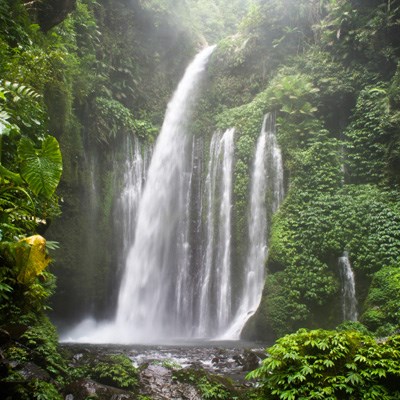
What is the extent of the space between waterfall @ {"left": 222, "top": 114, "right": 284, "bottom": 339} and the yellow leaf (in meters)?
7.68

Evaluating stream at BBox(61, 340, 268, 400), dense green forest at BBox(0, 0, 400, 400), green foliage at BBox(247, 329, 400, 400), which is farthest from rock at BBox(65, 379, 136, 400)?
green foliage at BBox(247, 329, 400, 400)

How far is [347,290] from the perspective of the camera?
31.2 feet

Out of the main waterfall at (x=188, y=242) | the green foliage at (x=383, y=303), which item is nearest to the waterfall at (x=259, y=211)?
the main waterfall at (x=188, y=242)

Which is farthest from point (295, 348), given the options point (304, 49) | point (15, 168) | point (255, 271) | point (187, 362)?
point (304, 49)

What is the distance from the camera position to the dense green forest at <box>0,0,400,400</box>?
3.88 meters

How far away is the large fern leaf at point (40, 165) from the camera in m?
4.03

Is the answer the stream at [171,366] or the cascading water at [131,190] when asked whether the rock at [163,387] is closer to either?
the stream at [171,366]

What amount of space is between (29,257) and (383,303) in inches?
304

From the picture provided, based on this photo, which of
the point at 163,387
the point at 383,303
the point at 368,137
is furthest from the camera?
the point at 368,137

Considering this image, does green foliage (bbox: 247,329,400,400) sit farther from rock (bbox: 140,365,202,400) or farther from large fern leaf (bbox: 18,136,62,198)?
large fern leaf (bbox: 18,136,62,198)

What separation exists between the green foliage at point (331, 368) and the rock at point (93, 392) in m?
1.93

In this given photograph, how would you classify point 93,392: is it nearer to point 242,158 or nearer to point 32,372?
point 32,372

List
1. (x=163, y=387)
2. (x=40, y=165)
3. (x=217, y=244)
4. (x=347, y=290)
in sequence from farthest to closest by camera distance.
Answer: (x=217, y=244)
(x=347, y=290)
(x=163, y=387)
(x=40, y=165)

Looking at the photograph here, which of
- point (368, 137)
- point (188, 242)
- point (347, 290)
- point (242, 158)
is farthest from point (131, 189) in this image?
point (368, 137)
